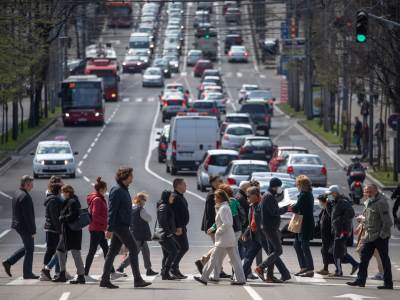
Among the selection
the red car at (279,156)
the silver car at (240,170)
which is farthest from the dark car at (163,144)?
the silver car at (240,170)

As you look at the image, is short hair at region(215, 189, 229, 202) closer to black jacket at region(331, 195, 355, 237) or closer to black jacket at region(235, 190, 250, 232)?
black jacket at region(235, 190, 250, 232)

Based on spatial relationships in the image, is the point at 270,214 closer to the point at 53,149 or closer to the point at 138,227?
the point at 138,227

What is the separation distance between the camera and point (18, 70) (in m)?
57.6

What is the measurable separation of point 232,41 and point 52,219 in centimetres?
11424

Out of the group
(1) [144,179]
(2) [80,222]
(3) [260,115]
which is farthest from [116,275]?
(3) [260,115]

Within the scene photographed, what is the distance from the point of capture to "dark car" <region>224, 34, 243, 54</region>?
134 metres

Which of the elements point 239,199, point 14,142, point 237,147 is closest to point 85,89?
point 14,142

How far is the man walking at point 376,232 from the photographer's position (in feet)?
74.0

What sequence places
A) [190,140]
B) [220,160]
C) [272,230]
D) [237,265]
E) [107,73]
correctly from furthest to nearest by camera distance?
1. [107,73]
2. [190,140]
3. [220,160]
4. [272,230]
5. [237,265]

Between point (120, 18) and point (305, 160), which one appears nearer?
point (305, 160)

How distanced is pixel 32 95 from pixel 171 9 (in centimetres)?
6367

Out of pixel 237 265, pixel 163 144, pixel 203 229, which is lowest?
pixel 163 144

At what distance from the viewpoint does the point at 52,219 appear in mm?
23031

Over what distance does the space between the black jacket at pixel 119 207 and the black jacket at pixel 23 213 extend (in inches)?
78.6
